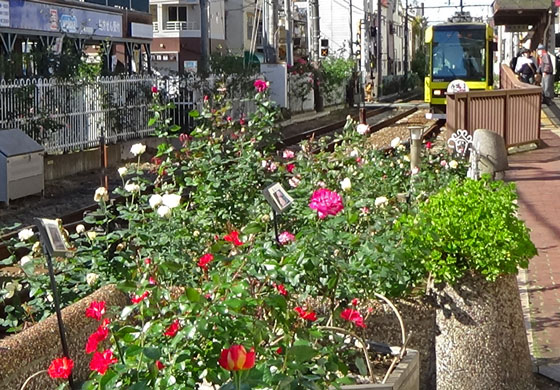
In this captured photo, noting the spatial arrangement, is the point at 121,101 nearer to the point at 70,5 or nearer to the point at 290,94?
the point at 70,5

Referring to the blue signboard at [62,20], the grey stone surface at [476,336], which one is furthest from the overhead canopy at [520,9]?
the grey stone surface at [476,336]

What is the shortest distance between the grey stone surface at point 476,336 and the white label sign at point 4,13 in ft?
74.4

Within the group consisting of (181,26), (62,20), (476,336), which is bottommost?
(476,336)

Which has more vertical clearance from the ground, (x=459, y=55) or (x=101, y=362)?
(x=459, y=55)

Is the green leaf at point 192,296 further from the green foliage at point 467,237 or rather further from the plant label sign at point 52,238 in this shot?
the green foliage at point 467,237

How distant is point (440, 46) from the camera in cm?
3509

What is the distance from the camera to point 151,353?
3.43 metres

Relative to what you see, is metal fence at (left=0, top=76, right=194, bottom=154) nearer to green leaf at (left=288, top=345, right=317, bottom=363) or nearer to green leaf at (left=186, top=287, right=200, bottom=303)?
green leaf at (left=186, top=287, right=200, bottom=303)

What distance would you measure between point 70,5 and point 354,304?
87.7 ft

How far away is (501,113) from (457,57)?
14.4 meters

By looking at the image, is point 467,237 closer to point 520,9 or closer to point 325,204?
point 325,204

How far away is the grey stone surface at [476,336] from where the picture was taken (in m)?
5.78

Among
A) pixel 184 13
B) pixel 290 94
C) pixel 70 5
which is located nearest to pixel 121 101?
pixel 70 5

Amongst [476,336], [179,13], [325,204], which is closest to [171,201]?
[325,204]
